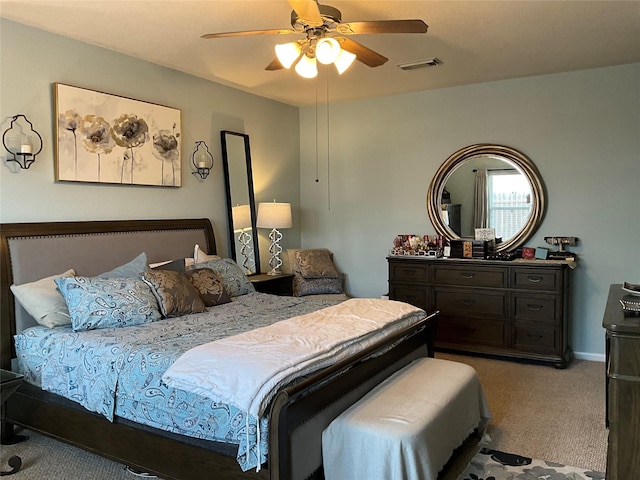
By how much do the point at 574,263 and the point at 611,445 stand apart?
2967 millimetres

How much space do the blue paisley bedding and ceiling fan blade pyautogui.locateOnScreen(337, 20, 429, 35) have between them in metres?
1.75

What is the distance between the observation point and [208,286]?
3795 millimetres

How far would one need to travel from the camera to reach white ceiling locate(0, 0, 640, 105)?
310 centimetres

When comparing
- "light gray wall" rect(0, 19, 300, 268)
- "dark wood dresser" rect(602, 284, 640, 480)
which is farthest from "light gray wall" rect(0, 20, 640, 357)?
"dark wood dresser" rect(602, 284, 640, 480)

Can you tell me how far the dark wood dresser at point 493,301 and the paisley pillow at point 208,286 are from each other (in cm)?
194

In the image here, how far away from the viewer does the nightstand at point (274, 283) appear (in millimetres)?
4903

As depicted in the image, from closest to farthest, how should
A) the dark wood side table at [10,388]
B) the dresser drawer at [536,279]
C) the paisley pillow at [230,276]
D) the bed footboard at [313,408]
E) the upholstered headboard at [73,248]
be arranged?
1. the bed footboard at [313,408]
2. the dark wood side table at [10,388]
3. the upholstered headboard at [73,248]
4. the paisley pillow at [230,276]
5. the dresser drawer at [536,279]

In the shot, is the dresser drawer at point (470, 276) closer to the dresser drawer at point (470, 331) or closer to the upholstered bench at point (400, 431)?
the dresser drawer at point (470, 331)

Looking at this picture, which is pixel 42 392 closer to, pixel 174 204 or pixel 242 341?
pixel 242 341

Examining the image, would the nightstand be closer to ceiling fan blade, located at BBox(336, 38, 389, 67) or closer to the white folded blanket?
the white folded blanket

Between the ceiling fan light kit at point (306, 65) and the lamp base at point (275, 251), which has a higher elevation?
the ceiling fan light kit at point (306, 65)

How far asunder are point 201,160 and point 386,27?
2.61 metres

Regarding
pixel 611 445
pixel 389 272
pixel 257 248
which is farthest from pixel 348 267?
pixel 611 445

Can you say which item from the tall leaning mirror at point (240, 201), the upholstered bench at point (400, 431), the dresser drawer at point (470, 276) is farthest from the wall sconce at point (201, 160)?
the upholstered bench at point (400, 431)
